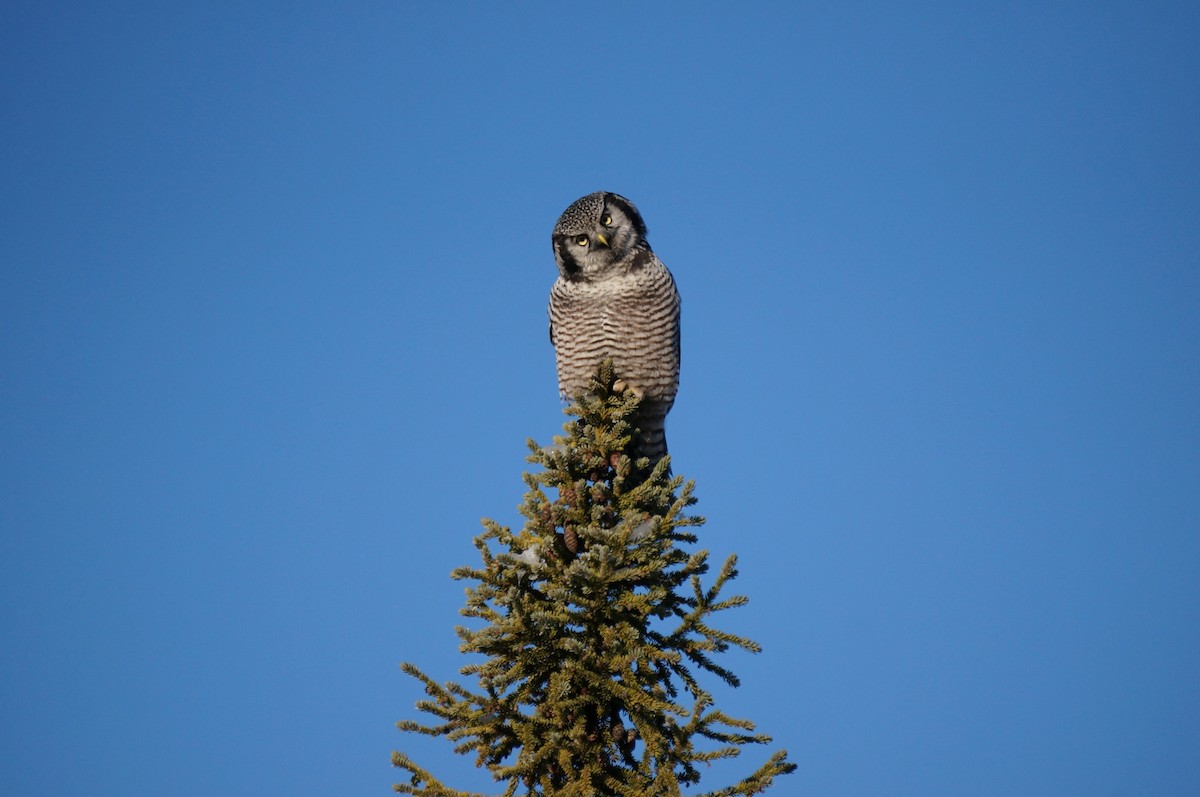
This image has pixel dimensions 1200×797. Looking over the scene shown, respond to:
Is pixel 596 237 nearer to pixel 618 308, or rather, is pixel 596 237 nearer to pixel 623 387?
pixel 618 308

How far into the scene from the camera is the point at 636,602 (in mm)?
4930

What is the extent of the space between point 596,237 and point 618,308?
590 mm

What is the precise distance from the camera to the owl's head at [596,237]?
8.90m

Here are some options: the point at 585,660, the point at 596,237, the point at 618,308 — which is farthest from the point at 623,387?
the point at 585,660

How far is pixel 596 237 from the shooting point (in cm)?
883

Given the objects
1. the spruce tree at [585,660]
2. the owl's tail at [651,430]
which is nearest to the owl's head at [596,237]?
the owl's tail at [651,430]

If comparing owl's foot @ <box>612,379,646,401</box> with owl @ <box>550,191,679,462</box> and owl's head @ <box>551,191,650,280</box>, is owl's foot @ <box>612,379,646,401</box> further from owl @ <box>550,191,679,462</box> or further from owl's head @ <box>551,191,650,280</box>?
owl's head @ <box>551,191,650,280</box>

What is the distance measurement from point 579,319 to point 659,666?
14.3 feet

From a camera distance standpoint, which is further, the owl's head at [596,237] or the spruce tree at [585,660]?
the owl's head at [596,237]

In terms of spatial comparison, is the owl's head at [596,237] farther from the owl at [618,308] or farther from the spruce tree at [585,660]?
the spruce tree at [585,660]

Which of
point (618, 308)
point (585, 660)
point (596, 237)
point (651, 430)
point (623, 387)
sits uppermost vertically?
point (596, 237)

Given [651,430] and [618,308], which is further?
[651,430]

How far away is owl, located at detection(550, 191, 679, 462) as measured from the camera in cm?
877

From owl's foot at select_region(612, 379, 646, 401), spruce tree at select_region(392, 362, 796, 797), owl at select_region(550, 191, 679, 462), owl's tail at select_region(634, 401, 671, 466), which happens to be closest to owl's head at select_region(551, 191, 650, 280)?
owl at select_region(550, 191, 679, 462)
